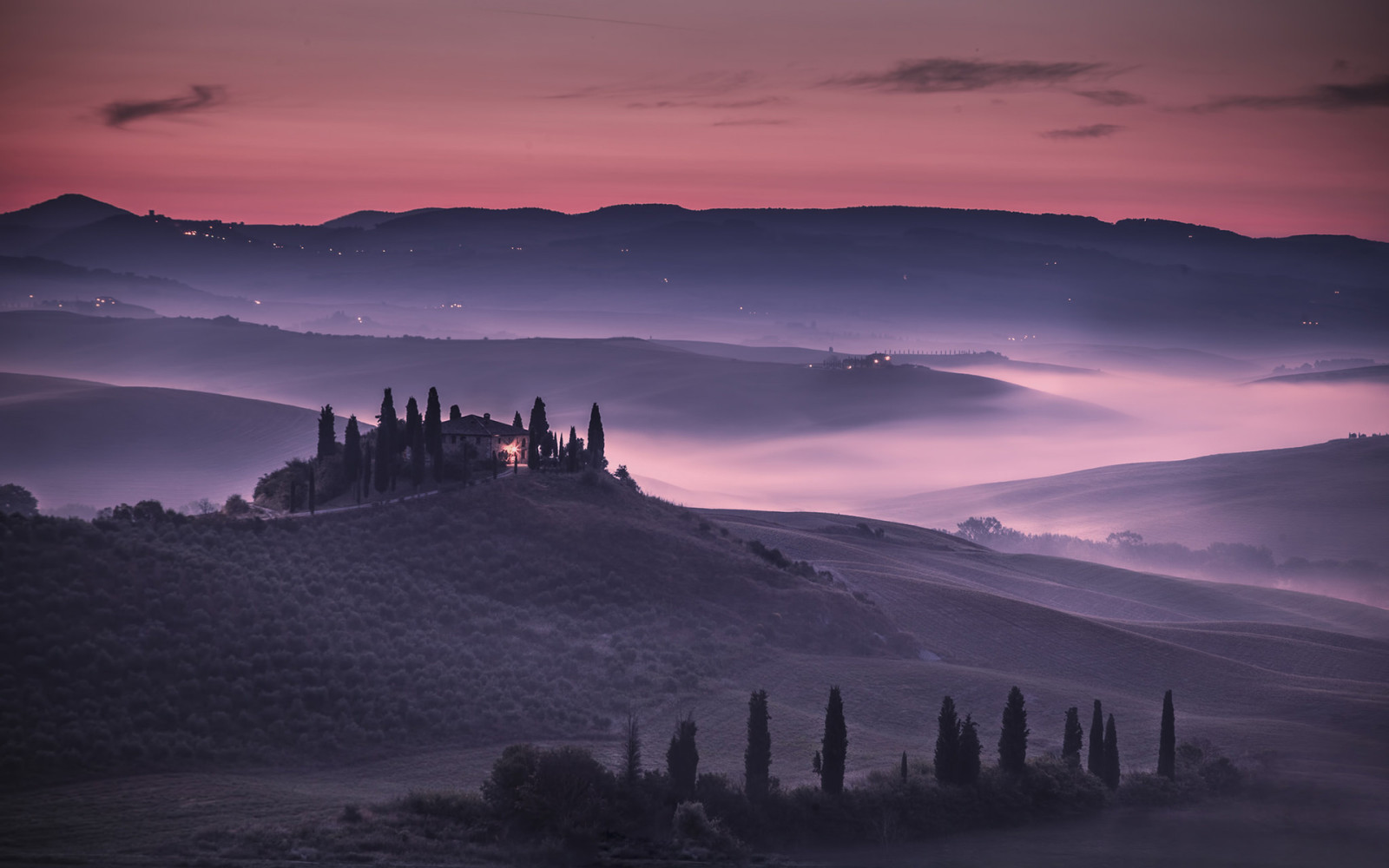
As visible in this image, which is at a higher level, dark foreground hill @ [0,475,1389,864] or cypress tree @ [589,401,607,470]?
cypress tree @ [589,401,607,470]

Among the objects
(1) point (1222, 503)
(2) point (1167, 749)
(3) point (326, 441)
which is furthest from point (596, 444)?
(1) point (1222, 503)

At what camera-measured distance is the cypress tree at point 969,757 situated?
41.4 m

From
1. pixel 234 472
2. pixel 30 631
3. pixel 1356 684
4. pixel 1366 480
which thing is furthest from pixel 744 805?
pixel 1366 480

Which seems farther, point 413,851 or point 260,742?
point 260,742

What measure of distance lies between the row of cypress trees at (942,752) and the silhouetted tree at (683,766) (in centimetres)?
3

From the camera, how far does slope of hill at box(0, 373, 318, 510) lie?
138 metres

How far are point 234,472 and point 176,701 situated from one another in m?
107

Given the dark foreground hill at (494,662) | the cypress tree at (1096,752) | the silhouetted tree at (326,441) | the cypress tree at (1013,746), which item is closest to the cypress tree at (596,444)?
Answer: the dark foreground hill at (494,662)

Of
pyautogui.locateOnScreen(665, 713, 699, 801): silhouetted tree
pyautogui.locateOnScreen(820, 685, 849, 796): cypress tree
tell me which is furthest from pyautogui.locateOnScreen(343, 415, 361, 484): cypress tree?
pyautogui.locateOnScreen(820, 685, 849, 796): cypress tree

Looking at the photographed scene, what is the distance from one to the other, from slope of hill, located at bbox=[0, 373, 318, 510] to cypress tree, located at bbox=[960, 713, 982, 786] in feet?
354

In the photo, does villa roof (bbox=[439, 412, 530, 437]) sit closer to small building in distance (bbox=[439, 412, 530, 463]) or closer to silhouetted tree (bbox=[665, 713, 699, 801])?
small building in distance (bbox=[439, 412, 530, 463])

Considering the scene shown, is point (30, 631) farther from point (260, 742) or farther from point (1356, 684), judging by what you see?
point (1356, 684)

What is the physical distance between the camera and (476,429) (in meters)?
76.5

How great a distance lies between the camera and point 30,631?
44.4 meters
